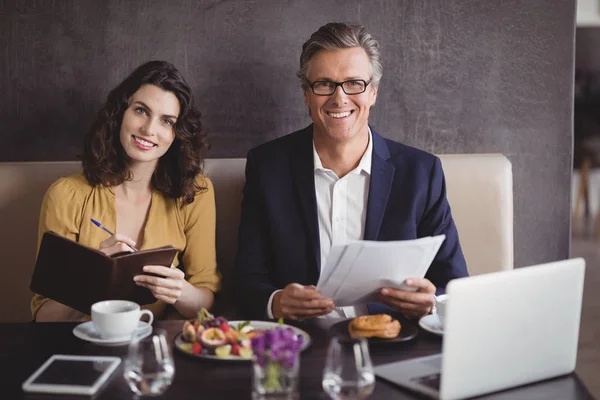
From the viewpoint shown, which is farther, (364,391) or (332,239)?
(332,239)

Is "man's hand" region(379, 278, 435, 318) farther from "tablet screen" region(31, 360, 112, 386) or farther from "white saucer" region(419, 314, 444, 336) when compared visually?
"tablet screen" region(31, 360, 112, 386)

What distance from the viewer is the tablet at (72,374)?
1.23 metres

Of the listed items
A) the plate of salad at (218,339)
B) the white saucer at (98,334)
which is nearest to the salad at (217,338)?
the plate of salad at (218,339)

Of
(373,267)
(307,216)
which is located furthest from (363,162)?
(373,267)

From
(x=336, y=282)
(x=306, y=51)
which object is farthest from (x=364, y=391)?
(x=306, y=51)

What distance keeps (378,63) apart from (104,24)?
89 centimetres

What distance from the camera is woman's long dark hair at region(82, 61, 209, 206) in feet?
6.79

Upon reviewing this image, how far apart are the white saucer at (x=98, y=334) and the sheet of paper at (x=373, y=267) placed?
15.3 inches

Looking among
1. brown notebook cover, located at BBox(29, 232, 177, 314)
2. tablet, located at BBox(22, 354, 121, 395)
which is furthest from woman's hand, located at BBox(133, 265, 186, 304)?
tablet, located at BBox(22, 354, 121, 395)

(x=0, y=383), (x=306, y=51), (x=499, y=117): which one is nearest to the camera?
(x=0, y=383)

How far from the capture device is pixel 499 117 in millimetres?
2465

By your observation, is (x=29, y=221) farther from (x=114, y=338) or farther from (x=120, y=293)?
(x=114, y=338)

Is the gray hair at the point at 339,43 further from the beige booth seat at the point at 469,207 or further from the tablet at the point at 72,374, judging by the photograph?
the tablet at the point at 72,374

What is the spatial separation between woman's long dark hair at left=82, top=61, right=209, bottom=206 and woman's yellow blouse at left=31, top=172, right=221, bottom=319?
34 mm
